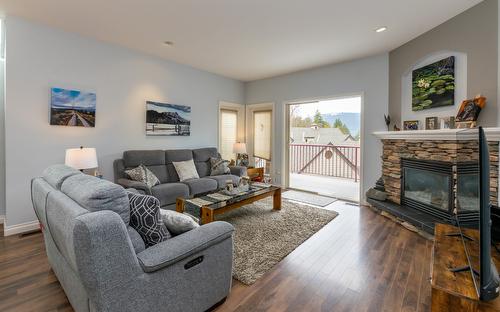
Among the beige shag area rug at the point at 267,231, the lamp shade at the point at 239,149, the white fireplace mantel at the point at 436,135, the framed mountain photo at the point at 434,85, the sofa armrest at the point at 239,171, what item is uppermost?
the framed mountain photo at the point at 434,85

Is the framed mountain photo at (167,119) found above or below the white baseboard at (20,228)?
above

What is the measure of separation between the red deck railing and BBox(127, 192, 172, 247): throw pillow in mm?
6332

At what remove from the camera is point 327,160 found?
7371 mm

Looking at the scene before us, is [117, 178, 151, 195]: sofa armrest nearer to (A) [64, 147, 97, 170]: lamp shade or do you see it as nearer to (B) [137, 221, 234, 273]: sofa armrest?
(A) [64, 147, 97, 170]: lamp shade

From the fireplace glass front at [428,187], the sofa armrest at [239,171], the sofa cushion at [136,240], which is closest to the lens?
the sofa cushion at [136,240]

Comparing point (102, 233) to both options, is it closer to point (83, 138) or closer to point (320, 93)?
point (83, 138)

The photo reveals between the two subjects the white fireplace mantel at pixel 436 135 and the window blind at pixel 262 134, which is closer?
A: the white fireplace mantel at pixel 436 135

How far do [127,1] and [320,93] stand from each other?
368cm

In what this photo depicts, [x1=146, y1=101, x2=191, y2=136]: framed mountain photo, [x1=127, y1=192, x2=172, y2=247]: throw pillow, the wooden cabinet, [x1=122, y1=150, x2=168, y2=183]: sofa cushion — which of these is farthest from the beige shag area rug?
[x1=146, y1=101, x2=191, y2=136]: framed mountain photo

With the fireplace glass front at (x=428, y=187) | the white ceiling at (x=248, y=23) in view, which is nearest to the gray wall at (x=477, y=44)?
the white ceiling at (x=248, y=23)

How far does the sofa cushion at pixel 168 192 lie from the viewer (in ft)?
11.4

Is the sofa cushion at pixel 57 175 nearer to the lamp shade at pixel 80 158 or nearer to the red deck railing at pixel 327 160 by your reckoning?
the lamp shade at pixel 80 158

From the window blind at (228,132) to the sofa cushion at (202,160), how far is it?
0.73m

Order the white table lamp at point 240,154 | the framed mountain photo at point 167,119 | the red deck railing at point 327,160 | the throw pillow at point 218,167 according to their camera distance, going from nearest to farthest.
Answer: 1. the framed mountain photo at point 167,119
2. the throw pillow at point 218,167
3. the white table lamp at point 240,154
4. the red deck railing at point 327,160
